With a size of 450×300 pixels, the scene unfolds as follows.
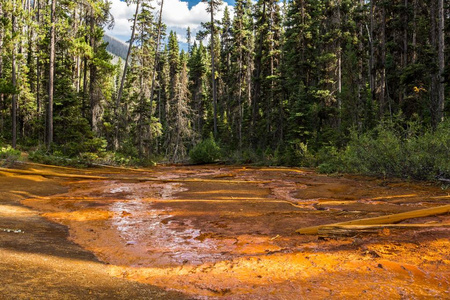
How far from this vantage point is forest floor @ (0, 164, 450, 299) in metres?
2.56

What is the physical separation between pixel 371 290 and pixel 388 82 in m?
25.2

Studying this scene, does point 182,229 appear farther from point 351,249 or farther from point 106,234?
point 351,249

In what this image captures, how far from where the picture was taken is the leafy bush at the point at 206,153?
82.9 feet

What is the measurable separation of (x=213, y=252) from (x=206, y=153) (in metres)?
21.4

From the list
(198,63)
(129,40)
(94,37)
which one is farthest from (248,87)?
(94,37)

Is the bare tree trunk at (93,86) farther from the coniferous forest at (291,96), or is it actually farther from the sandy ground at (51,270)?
the sandy ground at (51,270)

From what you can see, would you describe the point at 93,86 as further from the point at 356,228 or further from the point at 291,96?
the point at 356,228

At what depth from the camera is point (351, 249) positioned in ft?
11.7

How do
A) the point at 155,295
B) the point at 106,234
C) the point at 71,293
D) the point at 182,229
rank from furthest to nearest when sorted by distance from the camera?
the point at 182,229
the point at 106,234
the point at 155,295
the point at 71,293

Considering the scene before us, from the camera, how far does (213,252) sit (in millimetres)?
3822

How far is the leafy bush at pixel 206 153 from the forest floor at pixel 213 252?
1796 centimetres

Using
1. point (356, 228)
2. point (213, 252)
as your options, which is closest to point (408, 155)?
point (356, 228)

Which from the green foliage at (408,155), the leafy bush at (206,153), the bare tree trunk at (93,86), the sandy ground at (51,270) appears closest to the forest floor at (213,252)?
the sandy ground at (51,270)

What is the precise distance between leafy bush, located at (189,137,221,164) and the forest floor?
58.9 feet
